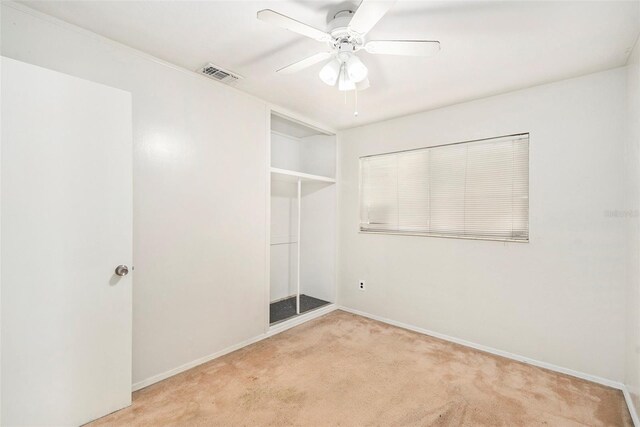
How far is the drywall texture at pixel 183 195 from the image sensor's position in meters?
1.92

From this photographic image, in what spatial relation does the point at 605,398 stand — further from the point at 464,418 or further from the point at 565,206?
the point at 565,206

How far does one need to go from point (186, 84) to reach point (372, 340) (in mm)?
3007

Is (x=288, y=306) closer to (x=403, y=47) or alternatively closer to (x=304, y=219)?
(x=304, y=219)

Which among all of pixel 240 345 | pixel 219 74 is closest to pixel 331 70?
pixel 219 74

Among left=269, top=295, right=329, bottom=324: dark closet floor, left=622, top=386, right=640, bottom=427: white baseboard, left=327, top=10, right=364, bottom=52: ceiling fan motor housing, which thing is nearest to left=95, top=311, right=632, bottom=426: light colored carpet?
left=622, top=386, right=640, bottom=427: white baseboard

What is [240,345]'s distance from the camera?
277 cm

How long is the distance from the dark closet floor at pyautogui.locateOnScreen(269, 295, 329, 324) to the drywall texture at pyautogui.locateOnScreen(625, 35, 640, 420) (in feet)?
9.52

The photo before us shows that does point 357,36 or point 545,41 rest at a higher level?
point 545,41

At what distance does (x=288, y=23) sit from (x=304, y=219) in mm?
3110

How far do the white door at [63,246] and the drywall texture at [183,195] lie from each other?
239 mm

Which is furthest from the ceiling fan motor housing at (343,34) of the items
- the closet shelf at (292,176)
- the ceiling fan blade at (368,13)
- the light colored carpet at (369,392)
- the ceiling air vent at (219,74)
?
the light colored carpet at (369,392)

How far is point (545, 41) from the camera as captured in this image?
189cm

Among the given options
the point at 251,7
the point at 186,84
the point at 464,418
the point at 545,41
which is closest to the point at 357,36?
the point at 251,7

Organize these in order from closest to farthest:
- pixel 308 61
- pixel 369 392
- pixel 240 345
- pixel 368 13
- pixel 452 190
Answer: pixel 368 13 < pixel 308 61 < pixel 369 392 < pixel 240 345 < pixel 452 190
